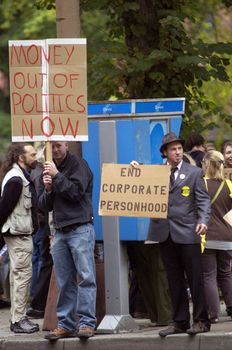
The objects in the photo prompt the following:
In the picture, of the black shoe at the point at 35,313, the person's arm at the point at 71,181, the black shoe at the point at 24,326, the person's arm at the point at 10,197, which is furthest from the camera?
the black shoe at the point at 35,313

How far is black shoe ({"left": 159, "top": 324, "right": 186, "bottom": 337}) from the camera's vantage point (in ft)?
37.3

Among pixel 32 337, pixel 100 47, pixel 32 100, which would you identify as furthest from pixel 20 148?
pixel 100 47

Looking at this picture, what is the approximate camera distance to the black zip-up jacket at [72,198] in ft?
37.0

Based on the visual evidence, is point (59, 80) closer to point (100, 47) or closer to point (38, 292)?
point (38, 292)

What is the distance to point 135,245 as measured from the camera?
486 inches

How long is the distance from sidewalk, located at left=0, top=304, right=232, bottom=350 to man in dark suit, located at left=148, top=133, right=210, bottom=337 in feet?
0.32

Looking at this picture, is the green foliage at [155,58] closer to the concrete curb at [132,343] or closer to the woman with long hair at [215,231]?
the woman with long hair at [215,231]

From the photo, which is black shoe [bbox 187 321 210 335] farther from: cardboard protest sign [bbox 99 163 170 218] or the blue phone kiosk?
cardboard protest sign [bbox 99 163 170 218]

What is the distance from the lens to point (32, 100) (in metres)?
11.6

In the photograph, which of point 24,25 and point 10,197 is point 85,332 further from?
point 24,25

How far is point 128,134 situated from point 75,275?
61.2 inches

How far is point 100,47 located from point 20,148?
3.90 meters

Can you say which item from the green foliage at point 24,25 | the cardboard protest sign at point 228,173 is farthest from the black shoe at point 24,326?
the green foliage at point 24,25

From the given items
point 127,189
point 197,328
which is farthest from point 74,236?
point 197,328
